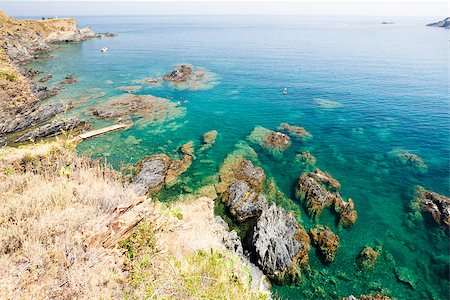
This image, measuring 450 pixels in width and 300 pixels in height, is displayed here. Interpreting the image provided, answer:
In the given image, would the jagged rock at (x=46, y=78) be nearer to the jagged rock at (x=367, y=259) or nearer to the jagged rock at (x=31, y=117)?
the jagged rock at (x=31, y=117)

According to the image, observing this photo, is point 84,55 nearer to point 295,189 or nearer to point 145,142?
point 145,142

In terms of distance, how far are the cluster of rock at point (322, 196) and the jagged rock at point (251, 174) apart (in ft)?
12.4

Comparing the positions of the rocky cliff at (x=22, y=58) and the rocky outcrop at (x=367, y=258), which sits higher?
the rocky cliff at (x=22, y=58)

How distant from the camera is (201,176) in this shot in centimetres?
2722

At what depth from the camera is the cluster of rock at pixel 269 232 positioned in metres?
18.0

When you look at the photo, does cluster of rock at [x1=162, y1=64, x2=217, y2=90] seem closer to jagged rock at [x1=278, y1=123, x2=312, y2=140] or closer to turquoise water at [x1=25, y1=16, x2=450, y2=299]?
turquoise water at [x1=25, y1=16, x2=450, y2=299]

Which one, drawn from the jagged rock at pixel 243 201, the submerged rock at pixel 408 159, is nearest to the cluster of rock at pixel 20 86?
the jagged rock at pixel 243 201

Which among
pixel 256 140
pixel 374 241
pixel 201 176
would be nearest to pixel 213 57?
pixel 256 140

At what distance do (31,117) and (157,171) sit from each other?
75.6 feet

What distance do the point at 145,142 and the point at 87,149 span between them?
675 centimetres

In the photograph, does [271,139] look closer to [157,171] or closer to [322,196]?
[322,196]

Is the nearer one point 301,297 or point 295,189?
point 301,297

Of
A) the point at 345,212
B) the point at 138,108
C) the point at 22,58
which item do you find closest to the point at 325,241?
the point at 345,212

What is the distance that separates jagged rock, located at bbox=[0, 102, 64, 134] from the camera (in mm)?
33275
